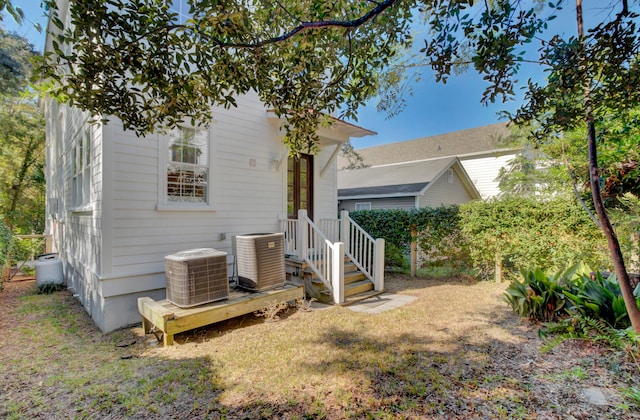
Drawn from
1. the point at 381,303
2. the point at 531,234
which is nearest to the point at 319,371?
the point at 381,303

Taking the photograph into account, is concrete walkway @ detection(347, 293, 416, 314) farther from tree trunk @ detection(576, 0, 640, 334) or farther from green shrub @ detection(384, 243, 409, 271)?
tree trunk @ detection(576, 0, 640, 334)

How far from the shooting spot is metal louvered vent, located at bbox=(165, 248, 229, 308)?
4148mm

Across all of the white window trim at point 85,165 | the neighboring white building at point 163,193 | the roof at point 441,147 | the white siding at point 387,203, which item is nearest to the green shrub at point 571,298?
the neighboring white building at point 163,193

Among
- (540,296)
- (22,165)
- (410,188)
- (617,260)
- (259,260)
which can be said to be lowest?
(540,296)

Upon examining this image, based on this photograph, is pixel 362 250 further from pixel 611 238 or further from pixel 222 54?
pixel 222 54

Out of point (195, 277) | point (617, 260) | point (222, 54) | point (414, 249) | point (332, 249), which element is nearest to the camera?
point (222, 54)

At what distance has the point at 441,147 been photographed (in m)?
18.8

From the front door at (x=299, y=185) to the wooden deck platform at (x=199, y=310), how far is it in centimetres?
243

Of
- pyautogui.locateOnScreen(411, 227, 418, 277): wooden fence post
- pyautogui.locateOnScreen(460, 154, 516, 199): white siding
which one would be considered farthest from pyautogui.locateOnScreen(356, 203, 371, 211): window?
pyautogui.locateOnScreen(460, 154, 516, 199): white siding

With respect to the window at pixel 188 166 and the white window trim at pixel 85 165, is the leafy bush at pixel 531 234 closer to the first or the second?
the window at pixel 188 166

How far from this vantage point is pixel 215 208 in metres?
5.63

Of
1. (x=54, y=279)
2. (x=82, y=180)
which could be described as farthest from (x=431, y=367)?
(x=54, y=279)

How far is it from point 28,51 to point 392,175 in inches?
→ 500

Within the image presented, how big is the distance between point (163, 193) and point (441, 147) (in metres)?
17.5
